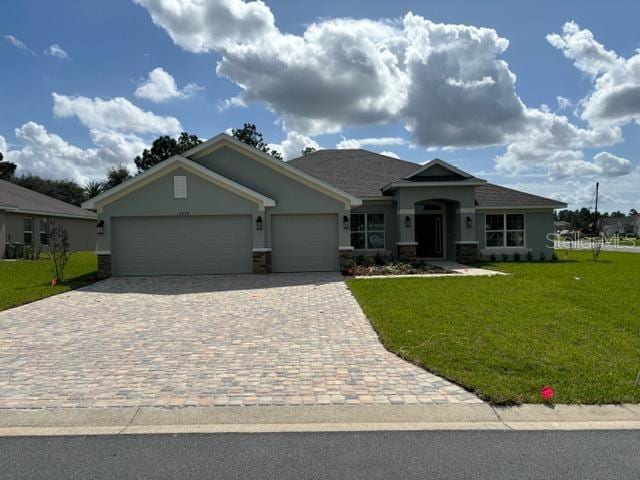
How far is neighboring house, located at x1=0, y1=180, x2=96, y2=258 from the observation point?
77.9ft

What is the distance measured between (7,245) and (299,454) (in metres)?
25.4

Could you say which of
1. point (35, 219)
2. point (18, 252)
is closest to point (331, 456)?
point (18, 252)

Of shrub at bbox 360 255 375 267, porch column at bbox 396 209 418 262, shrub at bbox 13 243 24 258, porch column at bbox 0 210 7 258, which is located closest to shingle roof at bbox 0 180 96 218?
porch column at bbox 0 210 7 258

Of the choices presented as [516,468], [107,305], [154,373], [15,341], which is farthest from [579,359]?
[107,305]

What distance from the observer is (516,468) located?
3484mm

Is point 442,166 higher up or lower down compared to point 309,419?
higher up

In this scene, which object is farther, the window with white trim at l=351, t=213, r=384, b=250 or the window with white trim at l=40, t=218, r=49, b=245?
the window with white trim at l=40, t=218, r=49, b=245

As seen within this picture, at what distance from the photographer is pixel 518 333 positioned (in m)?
7.02

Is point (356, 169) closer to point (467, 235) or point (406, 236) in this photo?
point (406, 236)

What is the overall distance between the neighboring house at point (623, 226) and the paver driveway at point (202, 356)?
10540 cm

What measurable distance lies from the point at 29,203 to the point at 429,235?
2271 centimetres

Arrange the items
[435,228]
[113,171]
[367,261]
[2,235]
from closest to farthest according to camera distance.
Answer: [367,261] → [435,228] → [2,235] → [113,171]

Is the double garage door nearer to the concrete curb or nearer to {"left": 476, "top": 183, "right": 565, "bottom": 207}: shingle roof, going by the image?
{"left": 476, "top": 183, "right": 565, "bottom": 207}: shingle roof

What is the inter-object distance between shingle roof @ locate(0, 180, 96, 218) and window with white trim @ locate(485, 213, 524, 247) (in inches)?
938
